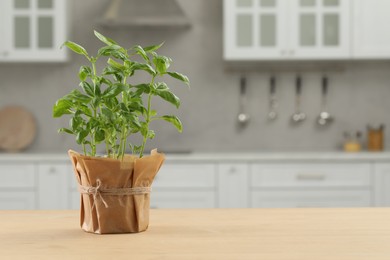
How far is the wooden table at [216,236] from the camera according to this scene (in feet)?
3.69

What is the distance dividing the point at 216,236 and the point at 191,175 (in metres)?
2.41

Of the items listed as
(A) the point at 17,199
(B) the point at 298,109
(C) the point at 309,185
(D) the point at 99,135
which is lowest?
(A) the point at 17,199

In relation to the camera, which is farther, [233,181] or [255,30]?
[255,30]

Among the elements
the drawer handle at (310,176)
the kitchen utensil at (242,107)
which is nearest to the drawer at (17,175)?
the kitchen utensil at (242,107)

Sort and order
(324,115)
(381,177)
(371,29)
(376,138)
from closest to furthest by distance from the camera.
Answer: (381,177) → (371,29) → (376,138) → (324,115)

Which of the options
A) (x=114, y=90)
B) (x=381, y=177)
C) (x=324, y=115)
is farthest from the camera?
(x=324, y=115)

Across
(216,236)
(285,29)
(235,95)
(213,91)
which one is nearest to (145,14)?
(213,91)

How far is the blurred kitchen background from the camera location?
12.1 ft

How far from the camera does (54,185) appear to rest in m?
3.71

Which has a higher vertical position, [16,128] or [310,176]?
[16,128]

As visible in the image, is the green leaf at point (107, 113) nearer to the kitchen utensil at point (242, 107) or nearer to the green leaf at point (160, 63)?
the green leaf at point (160, 63)

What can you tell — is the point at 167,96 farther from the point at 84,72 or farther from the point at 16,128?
the point at 16,128

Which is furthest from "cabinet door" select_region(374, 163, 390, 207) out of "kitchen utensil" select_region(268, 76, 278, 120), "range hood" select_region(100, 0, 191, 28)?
"range hood" select_region(100, 0, 191, 28)

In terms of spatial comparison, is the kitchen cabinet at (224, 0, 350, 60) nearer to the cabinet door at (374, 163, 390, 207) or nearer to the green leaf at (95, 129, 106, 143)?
the cabinet door at (374, 163, 390, 207)
